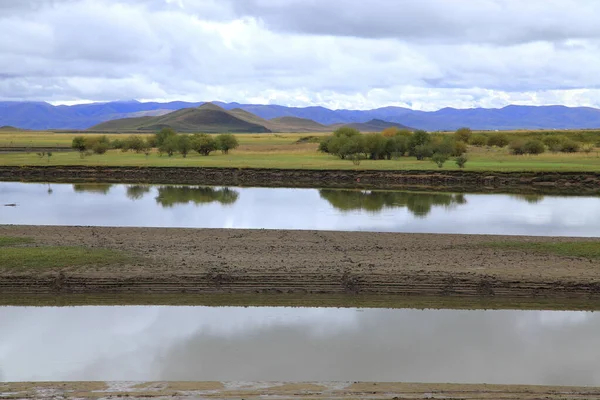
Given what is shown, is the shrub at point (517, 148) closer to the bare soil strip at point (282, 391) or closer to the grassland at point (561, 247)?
the grassland at point (561, 247)

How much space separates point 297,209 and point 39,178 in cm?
2831

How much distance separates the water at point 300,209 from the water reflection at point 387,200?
1.9 inches

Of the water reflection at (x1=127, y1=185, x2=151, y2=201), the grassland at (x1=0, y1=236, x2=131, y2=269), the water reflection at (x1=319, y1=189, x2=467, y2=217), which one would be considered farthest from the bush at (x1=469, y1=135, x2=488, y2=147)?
the grassland at (x1=0, y1=236, x2=131, y2=269)

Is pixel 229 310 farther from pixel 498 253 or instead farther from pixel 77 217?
pixel 77 217

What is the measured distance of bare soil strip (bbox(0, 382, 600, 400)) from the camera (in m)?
10.2

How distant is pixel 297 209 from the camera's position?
3384 cm

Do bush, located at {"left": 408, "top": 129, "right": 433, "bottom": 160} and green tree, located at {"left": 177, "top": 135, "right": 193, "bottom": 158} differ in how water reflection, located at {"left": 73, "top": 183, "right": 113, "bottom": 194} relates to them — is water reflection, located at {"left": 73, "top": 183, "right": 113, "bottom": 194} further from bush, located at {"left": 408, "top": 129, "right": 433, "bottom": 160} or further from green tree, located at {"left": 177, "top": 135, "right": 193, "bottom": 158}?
bush, located at {"left": 408, "top": 129, "right": 433, "bottom": 160}

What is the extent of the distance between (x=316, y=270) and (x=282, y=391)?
764 cm

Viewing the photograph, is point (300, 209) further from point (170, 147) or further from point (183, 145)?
point (183, 145)

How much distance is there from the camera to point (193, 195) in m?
41.0

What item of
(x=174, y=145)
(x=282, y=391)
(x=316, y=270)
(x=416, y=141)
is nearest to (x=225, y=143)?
(x=174, y=145)

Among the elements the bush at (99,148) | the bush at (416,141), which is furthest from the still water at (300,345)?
the bush at (99,148)

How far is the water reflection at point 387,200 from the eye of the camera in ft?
115

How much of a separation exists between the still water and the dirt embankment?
124cm
